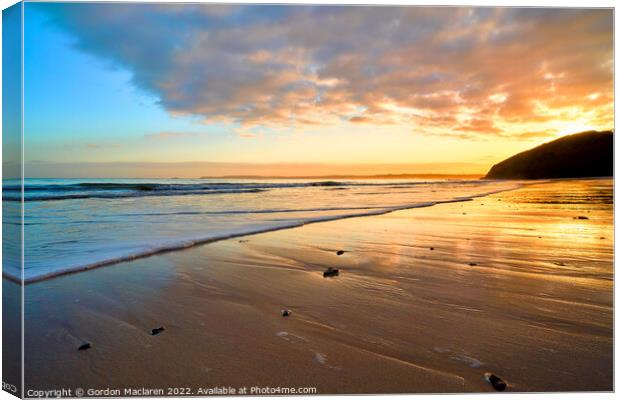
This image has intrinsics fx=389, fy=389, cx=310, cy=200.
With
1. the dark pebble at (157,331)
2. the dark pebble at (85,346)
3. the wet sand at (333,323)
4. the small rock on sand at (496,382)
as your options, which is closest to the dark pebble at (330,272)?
the wet sand at (333,323)

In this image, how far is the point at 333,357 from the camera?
7.06 feet

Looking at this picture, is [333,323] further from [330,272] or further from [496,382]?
[330,272]

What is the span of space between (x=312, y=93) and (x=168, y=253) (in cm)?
244

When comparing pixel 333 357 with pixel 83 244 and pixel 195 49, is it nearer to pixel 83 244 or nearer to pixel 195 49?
pixel 195 49

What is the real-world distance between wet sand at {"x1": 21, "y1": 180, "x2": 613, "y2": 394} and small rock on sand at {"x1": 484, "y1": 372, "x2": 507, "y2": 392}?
1.3 inches

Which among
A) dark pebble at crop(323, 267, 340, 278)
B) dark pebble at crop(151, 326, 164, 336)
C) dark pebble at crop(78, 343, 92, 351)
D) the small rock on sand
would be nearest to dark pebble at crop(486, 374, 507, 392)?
the small rock on sand

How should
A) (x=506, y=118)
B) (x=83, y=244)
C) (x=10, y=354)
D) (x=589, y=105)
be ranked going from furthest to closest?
1. (x=83, y=244)
2. (x=506, y=118)
3. (x=589, y=105)
4. (x=10, y=354)

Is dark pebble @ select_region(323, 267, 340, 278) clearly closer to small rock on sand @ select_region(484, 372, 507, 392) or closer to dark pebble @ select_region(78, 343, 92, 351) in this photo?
small rock on sand @ select_region(484, 372, 507, 392)

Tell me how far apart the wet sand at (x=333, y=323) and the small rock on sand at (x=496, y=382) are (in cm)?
3

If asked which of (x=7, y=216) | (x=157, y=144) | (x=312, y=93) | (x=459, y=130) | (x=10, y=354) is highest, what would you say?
(x=312, y=93)

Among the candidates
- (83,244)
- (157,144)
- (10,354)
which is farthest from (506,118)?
(83,244)

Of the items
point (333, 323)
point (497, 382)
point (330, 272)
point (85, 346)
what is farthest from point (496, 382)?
point (85, 346)

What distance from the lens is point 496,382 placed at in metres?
1.96

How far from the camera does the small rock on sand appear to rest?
1.95m
